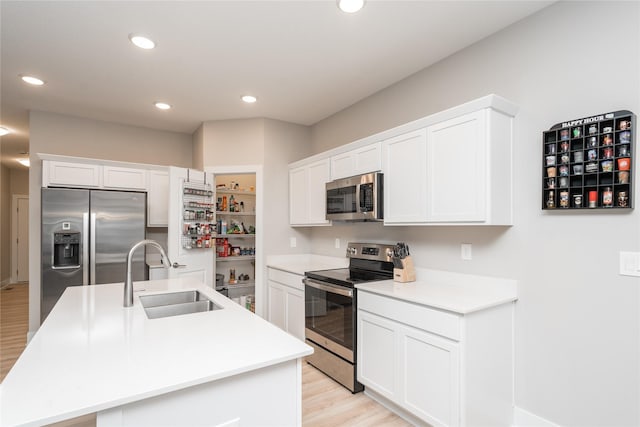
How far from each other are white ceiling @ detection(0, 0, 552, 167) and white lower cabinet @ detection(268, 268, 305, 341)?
1988 mm

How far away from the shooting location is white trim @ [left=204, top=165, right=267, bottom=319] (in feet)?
13.5

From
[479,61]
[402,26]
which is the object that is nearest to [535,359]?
[479,61]

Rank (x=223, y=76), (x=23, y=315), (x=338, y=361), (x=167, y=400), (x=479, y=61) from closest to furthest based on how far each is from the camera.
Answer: (x=167, y=400)
(x=479, y=61)
(x=338, y=361)
(x=223, y=76)
(x=23, y=315)

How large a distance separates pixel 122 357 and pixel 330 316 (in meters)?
1.93

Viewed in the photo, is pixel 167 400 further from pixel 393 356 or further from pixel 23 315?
pixel 23 315

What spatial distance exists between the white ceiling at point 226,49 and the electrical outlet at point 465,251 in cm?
153

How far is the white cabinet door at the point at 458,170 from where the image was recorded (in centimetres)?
210

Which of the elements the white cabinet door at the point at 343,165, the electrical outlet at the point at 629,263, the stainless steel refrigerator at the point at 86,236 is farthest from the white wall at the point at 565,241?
the stainless steel refrigerator at the point at 86,236

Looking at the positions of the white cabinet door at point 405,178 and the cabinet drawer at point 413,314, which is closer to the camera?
the cabinet drawer at point 413,314

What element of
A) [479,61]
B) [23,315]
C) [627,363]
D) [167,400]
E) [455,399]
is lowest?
[23,315]

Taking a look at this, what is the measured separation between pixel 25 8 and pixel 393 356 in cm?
335

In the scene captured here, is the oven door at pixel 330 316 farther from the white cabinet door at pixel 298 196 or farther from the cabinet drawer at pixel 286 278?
the white cabinet door at pixel 298 196

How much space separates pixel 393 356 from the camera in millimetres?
2297

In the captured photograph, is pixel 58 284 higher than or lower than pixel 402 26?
lower
